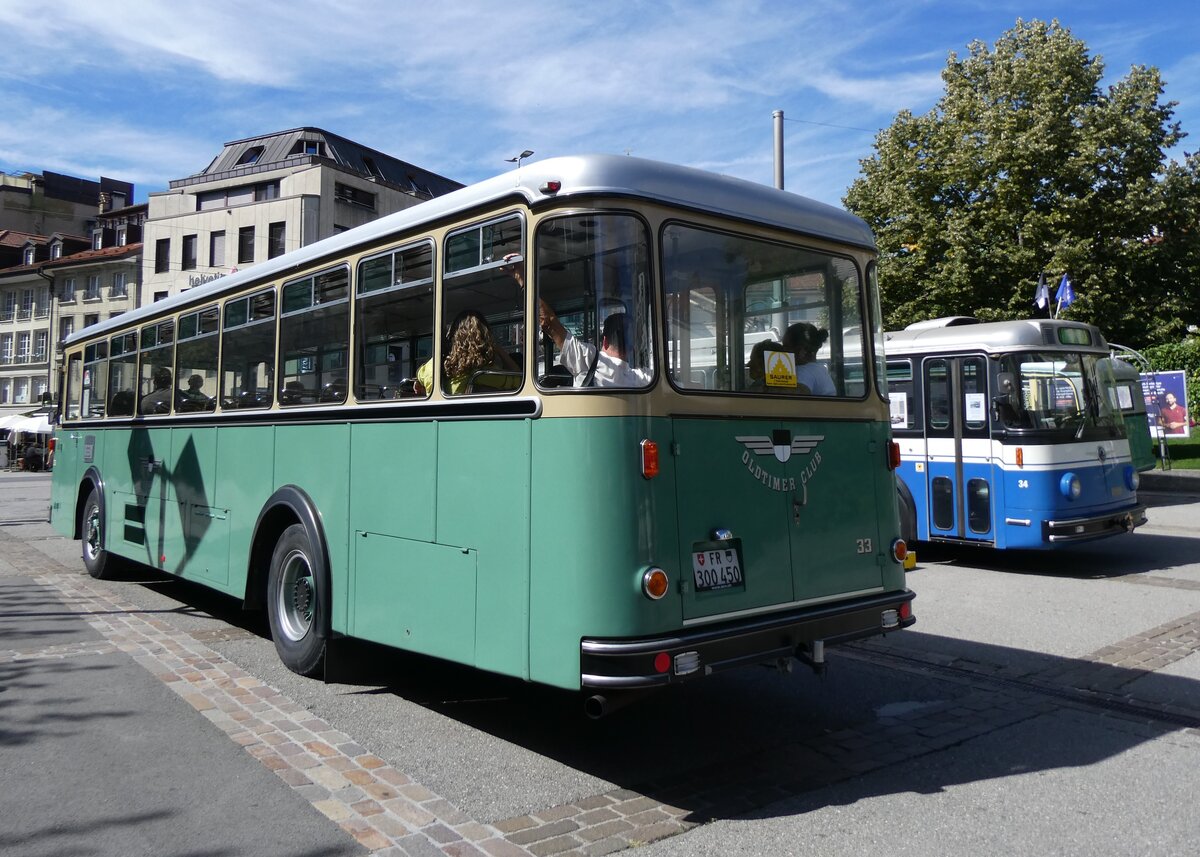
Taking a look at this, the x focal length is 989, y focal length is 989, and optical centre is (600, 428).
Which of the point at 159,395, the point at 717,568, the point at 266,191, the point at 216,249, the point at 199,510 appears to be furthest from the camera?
the point at 266,191

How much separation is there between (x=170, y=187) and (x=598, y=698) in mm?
60655

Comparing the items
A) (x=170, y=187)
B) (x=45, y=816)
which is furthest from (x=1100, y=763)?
(x=170, y=187)

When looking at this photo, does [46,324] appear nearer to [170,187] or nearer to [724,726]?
[170,187]

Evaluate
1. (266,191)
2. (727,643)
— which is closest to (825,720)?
(727,643)

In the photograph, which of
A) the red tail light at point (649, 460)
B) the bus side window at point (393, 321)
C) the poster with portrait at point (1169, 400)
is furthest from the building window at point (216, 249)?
the red tail light at point (649, 460)

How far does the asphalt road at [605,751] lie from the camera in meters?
4.09

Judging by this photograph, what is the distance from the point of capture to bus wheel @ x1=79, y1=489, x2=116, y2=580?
34.8 ft

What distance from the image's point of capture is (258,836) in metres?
4.07

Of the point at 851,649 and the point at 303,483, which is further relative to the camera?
the point at 851,649

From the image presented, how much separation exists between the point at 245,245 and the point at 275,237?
2407 mm

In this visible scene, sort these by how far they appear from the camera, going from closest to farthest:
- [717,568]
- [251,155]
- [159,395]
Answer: [717,568] < [159,395] < [251,155]

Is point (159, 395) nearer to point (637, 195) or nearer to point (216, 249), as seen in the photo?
point (637, 195)

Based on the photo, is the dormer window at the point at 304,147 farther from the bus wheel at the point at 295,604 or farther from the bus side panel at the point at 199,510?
the bus wheel at the point at 295,604

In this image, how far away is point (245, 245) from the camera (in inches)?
2088
